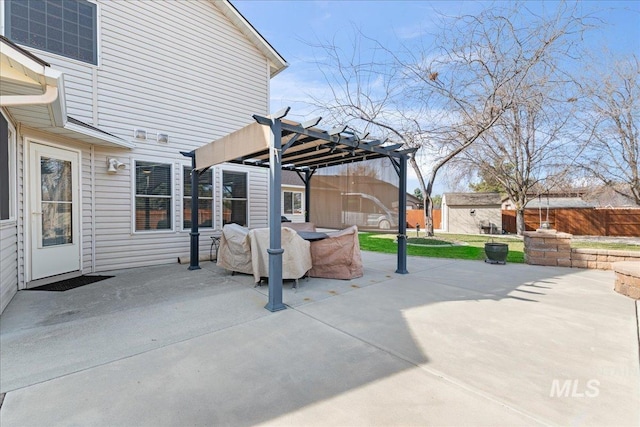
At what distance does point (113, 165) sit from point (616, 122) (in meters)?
16.0

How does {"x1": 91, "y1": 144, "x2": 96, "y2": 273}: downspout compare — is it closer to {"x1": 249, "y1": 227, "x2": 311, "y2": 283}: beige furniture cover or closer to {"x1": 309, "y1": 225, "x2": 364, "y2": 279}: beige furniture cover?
{"x1": 249, "y1": 227, "x2": 311, "y2": 283}: beige furniture cover

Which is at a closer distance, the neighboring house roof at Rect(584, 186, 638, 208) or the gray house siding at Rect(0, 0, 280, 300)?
the gray house siding at Rect(0, 0, 280, 300)

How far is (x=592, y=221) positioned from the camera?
15211 millimetres

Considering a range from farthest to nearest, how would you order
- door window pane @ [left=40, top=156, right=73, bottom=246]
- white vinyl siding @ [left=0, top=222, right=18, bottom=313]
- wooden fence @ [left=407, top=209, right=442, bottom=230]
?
wooden fence @ [left=407, top=209, right=442, bottom=230] → door window pane @ [left=40, top=156, right=73, bottom=246] → white vinyl siding @ [left=0, top=222, right=18, bottom=313]

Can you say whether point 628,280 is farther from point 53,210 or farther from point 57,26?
point 57,26

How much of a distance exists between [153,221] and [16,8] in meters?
4.52

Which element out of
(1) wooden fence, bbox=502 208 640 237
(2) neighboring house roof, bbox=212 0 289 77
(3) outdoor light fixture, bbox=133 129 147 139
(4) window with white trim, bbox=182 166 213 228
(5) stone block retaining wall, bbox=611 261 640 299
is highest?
(2) neighboring house roof, bbox=212 0 289 77

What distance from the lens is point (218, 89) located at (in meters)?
7.58

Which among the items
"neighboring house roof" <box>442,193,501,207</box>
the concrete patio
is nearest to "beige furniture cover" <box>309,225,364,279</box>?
the concrete patio

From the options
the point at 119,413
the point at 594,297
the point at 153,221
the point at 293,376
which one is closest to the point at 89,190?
the point at 153,221

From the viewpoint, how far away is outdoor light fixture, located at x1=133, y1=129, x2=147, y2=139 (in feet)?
20.7

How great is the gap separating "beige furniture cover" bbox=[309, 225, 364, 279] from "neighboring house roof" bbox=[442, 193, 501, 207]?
15.3 meters

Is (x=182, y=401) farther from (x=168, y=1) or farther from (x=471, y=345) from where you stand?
(x=168, y=1)
